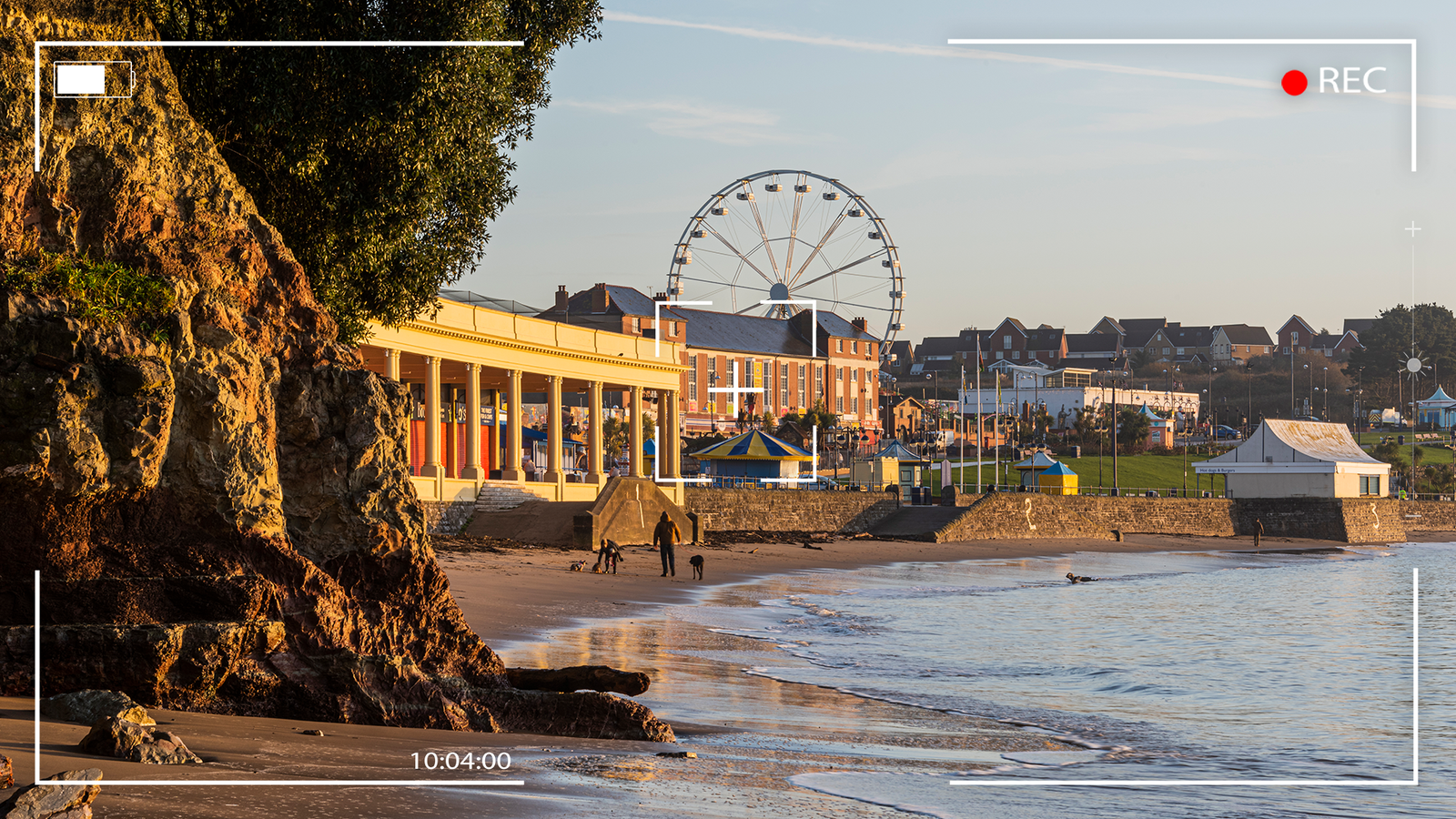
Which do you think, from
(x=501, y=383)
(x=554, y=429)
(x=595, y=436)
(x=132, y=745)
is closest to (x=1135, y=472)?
(x=595, y=436)

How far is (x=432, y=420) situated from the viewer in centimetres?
3884

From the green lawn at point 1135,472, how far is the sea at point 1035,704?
217ft

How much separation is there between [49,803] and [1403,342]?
148 meters

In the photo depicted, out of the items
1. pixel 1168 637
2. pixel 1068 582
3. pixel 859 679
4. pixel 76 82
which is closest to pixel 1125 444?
pixel 1068 582

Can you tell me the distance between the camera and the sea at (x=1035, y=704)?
28.5 ft

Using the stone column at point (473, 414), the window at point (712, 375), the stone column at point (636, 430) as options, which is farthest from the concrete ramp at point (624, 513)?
the window at point (712, 375)

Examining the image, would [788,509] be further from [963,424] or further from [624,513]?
[963,424]

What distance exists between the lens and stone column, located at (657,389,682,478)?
166 feet

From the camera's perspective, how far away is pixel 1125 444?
125 metres

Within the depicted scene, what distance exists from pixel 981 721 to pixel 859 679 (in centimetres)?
310

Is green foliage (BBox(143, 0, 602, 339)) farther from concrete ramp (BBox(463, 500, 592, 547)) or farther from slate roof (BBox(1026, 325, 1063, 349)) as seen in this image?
slate roof (BBox(1026, 325, 1063, 349))

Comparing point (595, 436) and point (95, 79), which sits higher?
point (95, 79)

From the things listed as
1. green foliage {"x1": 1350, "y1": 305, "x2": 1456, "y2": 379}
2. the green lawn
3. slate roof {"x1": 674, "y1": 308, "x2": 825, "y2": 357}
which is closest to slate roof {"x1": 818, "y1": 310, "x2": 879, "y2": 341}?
slate roof {"x1": 674, "y1": 308, "x2": 825, "y2": 357}

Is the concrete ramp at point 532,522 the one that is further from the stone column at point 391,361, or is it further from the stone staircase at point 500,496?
the stone column at point 391,361
